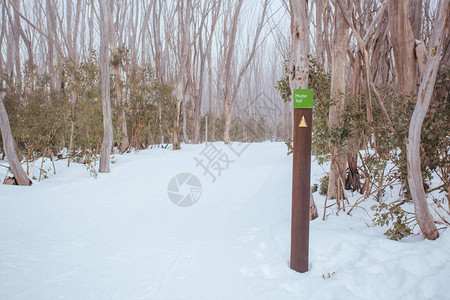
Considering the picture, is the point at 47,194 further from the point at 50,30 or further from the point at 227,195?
the point at 50,30

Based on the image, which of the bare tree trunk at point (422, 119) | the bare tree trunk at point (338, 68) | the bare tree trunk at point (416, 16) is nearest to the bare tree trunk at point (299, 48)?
the bare tree trunk at point (338, 68)

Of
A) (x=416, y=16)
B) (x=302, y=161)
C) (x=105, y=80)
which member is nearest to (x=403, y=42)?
(x=416, y=16)

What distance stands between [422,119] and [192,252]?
2169 millimetres

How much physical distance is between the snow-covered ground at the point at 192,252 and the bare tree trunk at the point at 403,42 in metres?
1.51

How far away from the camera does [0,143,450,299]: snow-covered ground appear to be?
191 centimetres

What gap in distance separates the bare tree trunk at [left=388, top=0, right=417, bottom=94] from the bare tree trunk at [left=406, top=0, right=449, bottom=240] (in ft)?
2.37

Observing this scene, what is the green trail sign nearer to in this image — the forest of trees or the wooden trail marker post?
the wooden trail marker post

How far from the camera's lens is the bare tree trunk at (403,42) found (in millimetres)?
2689

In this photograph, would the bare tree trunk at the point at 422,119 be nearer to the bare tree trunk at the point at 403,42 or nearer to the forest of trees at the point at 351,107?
the forest of trees at the point at 351,107

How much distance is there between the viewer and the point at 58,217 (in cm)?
354

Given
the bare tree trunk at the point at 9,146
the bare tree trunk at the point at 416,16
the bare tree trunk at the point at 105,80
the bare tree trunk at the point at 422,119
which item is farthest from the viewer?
the bare tree trunk at the point at 105,80

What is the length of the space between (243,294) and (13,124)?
6530mm

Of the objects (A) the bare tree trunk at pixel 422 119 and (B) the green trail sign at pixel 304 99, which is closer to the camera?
(A) the bare tree trunk at pixel 422 119

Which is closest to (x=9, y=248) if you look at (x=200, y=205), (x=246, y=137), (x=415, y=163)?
(x=200, y=205)
